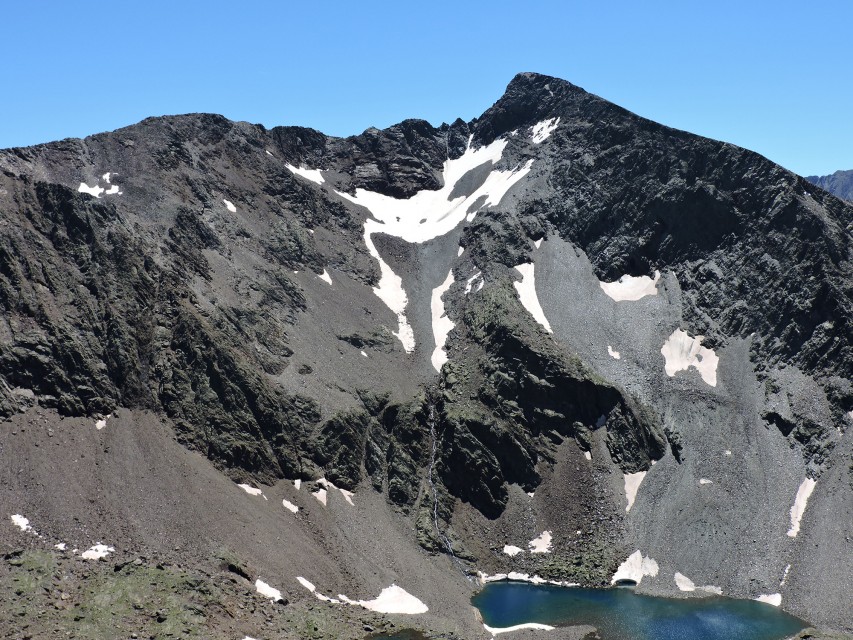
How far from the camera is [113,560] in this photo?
53031mm

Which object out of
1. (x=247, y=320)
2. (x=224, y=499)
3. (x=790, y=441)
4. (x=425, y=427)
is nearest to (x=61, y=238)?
(x=247, y=320)

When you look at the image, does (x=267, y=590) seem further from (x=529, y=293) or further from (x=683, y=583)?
(x=529, y=293)

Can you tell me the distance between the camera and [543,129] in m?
130

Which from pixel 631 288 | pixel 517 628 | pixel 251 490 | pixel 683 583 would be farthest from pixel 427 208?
pixel 517 628

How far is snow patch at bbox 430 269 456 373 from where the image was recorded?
94.5 meters

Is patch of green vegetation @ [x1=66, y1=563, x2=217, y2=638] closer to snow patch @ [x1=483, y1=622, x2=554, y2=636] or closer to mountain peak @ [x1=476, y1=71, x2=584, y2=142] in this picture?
snow patch @ [x1=483, y1=622, x2=554, y2=636]

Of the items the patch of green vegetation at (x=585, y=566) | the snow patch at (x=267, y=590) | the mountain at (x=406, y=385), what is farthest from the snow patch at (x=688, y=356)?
the snow patch at (x=267, y=590)

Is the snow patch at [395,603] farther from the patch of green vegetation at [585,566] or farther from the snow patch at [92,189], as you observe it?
the snow patch at [92,189]

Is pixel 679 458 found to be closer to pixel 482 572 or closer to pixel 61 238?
pixel 482 572

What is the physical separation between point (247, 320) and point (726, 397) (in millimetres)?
55605

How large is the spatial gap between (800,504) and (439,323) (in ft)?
160

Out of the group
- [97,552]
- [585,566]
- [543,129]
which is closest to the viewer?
[97,552]

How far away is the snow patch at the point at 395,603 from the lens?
202ft

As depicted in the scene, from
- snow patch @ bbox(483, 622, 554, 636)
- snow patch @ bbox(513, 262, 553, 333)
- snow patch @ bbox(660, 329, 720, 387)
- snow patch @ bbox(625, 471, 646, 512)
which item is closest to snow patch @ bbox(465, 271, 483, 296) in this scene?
snow patch @ bbox(513, 262, 553, 333)
